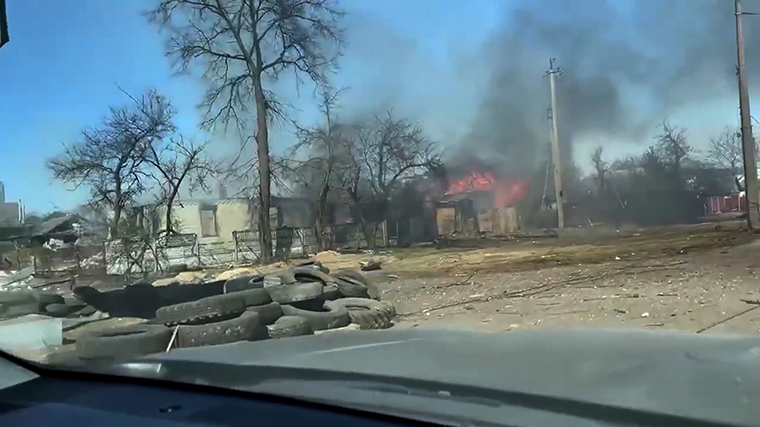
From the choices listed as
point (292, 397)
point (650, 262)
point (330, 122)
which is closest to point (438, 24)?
point (330, 122)

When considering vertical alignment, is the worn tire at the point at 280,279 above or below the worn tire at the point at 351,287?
above

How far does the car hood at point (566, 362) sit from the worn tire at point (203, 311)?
1.80 m

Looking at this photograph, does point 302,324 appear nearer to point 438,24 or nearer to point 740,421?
point 438,24

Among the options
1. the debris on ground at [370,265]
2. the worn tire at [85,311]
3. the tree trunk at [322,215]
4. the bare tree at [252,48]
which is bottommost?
the worn tire at [85,311]

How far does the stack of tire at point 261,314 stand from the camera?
391 cm

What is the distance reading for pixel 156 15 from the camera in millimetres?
6129

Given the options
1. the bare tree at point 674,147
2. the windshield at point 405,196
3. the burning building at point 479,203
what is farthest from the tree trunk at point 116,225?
the bare tree at point 674,147

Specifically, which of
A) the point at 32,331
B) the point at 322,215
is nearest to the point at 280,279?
the point at 322,215

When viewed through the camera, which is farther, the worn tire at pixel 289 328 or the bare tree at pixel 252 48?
the bare tree at pixel 252 48

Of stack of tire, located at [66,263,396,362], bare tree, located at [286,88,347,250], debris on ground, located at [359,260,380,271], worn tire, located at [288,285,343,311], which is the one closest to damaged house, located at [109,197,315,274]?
bare tree, located at [286,88,347,250]

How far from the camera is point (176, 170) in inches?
241

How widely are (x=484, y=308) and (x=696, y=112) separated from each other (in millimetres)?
1927

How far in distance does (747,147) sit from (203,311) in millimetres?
3695

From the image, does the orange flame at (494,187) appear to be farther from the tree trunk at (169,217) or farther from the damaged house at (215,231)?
the tree trunk at (169,217)
